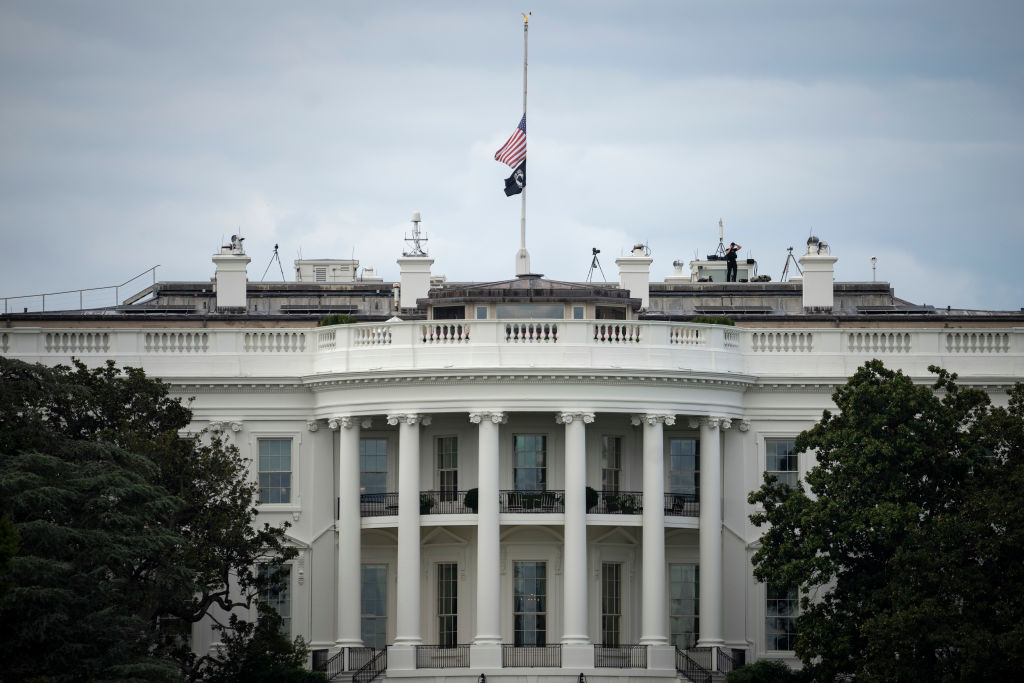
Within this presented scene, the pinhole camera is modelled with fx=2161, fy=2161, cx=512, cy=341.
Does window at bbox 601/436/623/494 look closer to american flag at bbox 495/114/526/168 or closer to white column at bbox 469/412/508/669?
white column at bbox 469/412/508/669

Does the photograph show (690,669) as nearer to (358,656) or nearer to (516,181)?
(358,656)

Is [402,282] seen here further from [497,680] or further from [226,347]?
[497,680]

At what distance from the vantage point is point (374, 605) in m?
65.2

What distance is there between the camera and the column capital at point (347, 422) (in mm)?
63688

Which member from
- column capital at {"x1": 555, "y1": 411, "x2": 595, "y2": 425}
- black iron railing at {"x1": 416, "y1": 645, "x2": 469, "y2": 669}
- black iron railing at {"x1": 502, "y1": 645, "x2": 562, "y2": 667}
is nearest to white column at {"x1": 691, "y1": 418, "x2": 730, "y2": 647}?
column capital at {"x1": 555, "y1": 411, "x2": 595, "y2": 425}

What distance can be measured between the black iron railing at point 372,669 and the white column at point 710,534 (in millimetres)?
9109

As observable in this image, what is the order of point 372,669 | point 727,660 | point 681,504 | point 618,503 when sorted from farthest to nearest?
point 681,504
point 618,503
point 727,660
point 372,669

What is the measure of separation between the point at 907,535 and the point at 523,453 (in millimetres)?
13792

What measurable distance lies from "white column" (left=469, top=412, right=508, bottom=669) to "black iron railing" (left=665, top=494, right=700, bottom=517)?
227 inches

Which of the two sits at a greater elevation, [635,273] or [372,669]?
[635,273]

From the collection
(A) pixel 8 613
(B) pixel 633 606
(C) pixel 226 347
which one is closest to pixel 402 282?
(C) pixel 226 347

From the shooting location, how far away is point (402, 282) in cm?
7275

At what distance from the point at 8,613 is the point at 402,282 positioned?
26249 mm

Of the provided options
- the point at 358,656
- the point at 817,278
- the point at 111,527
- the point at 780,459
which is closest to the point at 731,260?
the point at 817,278
